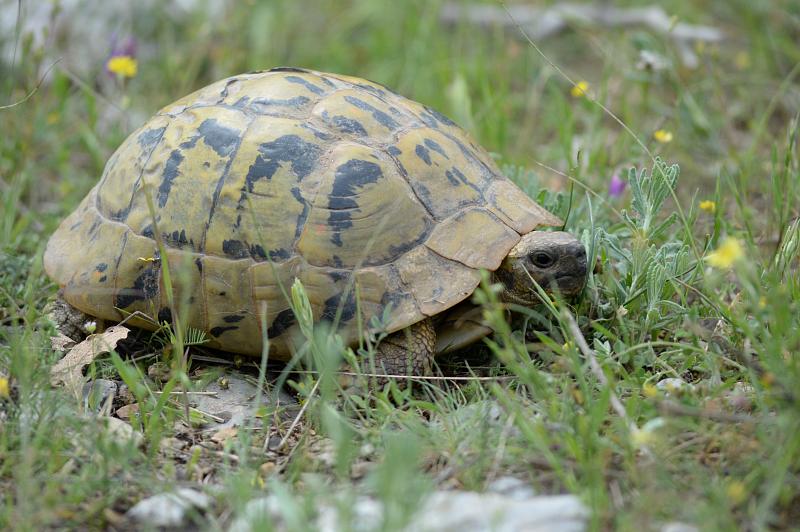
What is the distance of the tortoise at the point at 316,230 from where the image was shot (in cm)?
285

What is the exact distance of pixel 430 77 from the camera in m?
5.46

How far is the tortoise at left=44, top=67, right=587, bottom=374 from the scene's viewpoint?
2.85m

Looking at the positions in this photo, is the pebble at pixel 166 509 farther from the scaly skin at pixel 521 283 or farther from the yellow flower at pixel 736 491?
the yellow flower at pixel 736 491

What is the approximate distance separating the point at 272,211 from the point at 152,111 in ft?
8.29

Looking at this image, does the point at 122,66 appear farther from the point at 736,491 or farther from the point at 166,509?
the point at 736,491

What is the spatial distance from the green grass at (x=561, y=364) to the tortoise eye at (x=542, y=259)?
199mm

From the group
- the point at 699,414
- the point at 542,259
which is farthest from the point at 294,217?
the point at 699,414

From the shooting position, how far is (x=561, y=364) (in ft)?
7.71

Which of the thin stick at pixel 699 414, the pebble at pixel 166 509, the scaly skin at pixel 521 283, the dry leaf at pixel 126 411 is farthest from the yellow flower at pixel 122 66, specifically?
the thin stick at pixel 699 414

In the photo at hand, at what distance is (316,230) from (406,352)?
0.53 meters

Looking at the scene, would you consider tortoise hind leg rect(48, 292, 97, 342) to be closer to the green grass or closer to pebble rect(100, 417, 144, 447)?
the green grass

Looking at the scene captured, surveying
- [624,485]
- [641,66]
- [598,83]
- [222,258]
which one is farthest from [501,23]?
[624,485]

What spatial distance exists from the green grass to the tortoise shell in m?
0.28

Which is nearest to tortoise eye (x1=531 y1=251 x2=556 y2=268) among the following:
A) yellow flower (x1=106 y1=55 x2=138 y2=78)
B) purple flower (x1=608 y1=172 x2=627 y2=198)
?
purple flower (x1=608 y1=172 x2=627 y2=198)
